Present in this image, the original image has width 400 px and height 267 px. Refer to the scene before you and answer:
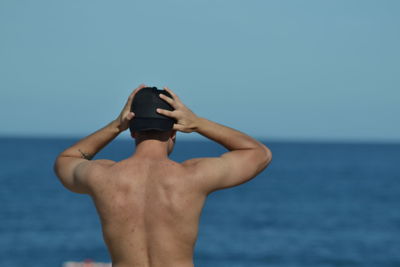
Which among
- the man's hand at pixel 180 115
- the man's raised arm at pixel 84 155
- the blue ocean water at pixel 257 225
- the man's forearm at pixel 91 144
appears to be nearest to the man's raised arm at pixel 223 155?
the man's hand at pixel 180 115

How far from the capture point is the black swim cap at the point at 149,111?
182 inches

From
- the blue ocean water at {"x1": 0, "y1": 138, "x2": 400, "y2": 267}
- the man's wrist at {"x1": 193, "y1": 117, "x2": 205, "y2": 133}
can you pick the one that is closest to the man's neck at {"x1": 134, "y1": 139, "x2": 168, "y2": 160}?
the man's wrist at {"x1": 193, "y1": 117, "x2": 205, "y2": 133}

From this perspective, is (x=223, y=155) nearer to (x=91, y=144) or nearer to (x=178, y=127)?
(x=178, y=127)

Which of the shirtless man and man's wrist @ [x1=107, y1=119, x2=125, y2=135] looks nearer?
the shirtless man

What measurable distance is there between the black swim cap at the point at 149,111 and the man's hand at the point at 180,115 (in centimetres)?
3

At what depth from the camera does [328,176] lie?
310 feet

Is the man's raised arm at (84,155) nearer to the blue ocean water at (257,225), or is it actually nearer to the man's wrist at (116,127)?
the man's wrist at (116,127)

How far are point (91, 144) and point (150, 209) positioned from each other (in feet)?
2.78

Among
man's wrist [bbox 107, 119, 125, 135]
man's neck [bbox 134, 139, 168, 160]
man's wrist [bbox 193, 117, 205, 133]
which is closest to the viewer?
man's neck [bbox 134, 139, 168, 160]

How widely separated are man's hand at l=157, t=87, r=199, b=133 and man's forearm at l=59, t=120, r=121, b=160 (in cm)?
56

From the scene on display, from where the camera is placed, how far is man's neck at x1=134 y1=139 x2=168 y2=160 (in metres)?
4.70

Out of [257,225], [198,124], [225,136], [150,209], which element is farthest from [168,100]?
[257,225]

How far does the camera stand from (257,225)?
5003 cm

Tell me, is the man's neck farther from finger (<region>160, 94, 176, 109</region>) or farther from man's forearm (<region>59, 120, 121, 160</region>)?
man's forearm (<region>59, 120, 121, 160</region>)
